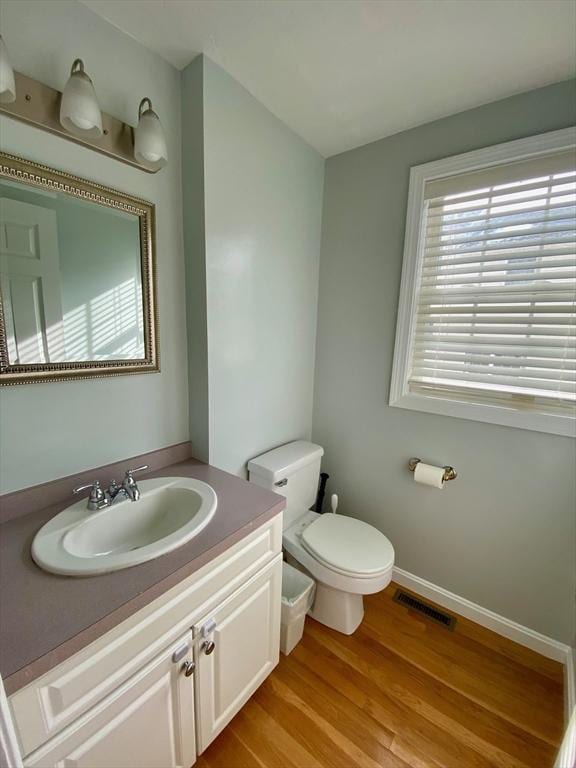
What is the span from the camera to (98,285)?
3.52 ft

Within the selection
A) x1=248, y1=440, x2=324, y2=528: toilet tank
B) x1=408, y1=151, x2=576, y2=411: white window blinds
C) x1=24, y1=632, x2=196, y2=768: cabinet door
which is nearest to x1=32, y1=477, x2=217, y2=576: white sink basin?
x1=24, y1=632, x2=196, y2=768: cabinet door

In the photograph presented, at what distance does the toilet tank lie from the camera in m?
1.49

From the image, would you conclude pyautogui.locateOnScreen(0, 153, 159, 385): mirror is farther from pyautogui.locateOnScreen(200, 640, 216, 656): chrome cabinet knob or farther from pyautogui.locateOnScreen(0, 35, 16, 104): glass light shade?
pyautogui.locateOnScreen(200, 640, 216, 656): chrome cabinet knob

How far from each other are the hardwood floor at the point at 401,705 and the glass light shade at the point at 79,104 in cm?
203

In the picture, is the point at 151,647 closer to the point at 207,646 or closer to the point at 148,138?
the point at 207,646

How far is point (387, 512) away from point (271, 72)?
83.7 inches

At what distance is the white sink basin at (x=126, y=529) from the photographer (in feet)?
2.56

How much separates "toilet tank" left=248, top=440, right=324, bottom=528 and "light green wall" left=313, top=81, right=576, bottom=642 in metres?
0.26

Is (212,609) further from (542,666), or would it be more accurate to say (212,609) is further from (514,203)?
(514,203)

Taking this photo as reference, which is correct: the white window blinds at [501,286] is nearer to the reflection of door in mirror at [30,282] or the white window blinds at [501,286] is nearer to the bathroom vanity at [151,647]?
the bathroom vanity at [151,647]

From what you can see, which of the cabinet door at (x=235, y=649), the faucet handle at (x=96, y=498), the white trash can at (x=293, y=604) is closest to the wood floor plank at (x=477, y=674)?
the white trash can at (x=293, y=604)

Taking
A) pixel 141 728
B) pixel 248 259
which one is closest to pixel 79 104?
pixel 248 259

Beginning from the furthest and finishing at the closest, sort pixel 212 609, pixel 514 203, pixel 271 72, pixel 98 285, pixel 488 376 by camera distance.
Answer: pixel 488 376
pixel 514 203
pixel 271 72
pixel 98 285
pixel 212 609

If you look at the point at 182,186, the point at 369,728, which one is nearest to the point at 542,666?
the point at 369,728
